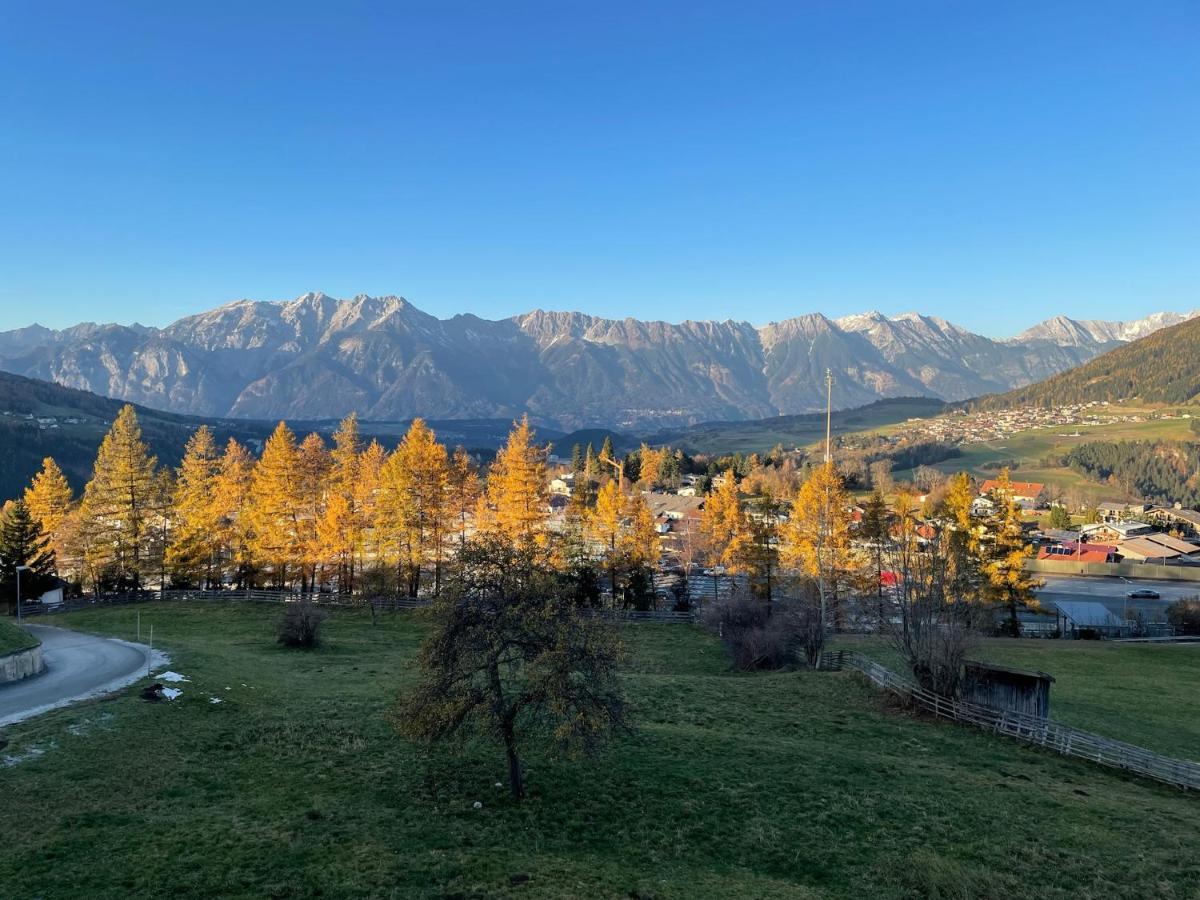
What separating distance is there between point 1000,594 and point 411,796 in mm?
48029

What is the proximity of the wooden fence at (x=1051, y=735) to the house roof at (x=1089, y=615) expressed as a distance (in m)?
40.5

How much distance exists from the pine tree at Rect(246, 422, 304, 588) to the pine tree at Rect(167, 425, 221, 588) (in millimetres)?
4237

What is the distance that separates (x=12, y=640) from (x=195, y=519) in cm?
2927

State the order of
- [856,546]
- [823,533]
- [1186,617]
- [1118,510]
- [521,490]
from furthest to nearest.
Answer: [1118,510] → [1186,617] → [856,546] → [521,490] → [823,533]

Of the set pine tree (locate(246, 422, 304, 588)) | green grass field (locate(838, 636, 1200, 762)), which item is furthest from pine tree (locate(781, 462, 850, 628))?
pine tree (locate(246, 422, 304, 588))

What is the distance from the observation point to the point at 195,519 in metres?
57.9

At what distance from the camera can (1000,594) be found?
5244 centimetres

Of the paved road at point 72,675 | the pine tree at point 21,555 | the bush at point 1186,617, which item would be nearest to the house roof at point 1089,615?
the bush at point 1186,617

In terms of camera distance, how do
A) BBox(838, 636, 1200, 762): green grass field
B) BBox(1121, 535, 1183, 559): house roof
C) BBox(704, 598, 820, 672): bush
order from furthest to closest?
BBox(1121, 535, 1183, 559): house roof
BBox(704, 598, 820, 672): bush
BBox(838, 636, 1200, 762): green grass field

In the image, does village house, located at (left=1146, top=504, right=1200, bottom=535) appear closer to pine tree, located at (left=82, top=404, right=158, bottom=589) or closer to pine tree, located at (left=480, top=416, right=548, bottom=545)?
pine tree, located at (left=480, top=416, right=548, bottom=545)

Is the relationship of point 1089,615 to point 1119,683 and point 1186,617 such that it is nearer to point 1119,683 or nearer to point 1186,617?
point 1186,617

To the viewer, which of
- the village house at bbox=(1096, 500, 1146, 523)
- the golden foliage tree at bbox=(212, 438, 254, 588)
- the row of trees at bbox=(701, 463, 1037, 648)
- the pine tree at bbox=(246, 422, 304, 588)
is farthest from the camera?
the village house at bbox=(1096, 500, 1146, 523)

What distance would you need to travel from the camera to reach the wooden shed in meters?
29.0

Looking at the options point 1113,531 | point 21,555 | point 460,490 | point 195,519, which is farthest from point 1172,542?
point 21,555
